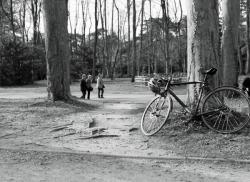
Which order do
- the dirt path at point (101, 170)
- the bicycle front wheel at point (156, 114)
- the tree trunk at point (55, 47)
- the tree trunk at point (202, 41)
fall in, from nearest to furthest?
the dirt path at point (101, 170) → the bicycle front wheel at point (156, 114) → the tree trunk at point (202, 41) → the tree trunk at point (55, 47)

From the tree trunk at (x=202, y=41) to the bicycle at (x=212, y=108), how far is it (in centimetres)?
24

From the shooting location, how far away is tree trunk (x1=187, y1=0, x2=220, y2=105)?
7398mm

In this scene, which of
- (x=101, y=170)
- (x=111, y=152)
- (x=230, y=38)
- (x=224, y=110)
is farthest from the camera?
(x=230, y=38)

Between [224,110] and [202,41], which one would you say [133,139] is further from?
[202,41]

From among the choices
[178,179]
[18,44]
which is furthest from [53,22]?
[18,44]

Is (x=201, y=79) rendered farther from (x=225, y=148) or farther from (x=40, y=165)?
(x=40, y=165)

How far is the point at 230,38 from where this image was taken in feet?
57.1

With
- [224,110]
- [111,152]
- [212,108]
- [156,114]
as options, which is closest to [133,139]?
[156,114]

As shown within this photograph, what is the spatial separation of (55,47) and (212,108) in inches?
309

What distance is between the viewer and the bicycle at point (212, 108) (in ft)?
22.2

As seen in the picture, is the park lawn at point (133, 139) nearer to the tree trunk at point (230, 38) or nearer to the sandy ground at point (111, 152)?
the sandy ground at point (111, 152)

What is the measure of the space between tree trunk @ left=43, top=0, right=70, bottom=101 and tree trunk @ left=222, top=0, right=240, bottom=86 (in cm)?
809

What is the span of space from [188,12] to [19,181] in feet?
15.9

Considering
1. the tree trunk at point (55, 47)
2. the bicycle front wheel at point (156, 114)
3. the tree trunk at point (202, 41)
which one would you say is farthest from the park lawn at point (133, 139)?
the tree trunk at point (55, 47)
